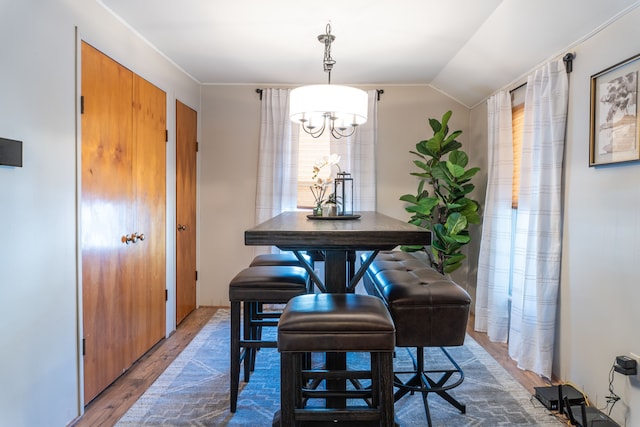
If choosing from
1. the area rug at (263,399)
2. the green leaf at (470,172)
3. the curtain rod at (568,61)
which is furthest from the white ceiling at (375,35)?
the area rug at (263,399)

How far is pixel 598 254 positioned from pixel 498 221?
1141 millimetres

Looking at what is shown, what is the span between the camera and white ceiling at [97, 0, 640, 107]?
8.03 feet

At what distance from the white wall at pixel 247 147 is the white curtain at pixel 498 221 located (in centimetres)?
93

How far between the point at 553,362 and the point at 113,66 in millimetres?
3422

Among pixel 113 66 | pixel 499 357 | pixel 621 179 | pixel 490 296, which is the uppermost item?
pixel 113 66

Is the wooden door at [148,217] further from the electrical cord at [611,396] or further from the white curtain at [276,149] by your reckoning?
the electrical cord at [611,396]

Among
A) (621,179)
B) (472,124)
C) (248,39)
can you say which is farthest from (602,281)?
(248,39)

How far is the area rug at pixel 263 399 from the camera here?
7.19 feet

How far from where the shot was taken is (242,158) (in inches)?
171

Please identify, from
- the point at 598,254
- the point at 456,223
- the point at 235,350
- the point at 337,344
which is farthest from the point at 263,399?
the point at 456,223

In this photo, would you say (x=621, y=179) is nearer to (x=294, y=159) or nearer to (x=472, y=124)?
(x=472, y=124)

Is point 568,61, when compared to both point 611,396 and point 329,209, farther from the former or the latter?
point 611,396

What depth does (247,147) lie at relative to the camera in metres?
4.34

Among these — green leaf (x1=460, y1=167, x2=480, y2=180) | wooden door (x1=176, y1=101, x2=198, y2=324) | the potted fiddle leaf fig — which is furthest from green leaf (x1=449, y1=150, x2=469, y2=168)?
wooden door (x1=176, y1=101, x2=198, y2=324)
